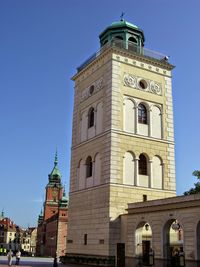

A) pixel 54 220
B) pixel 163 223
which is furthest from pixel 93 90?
pixel 54 220

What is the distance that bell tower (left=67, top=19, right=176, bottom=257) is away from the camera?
87.7 ft

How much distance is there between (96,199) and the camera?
27.5 meters

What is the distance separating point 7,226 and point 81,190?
387 ft

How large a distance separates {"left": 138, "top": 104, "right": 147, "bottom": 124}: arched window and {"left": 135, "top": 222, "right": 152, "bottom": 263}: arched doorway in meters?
8.44

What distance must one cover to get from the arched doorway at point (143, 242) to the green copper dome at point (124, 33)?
51.1 ft

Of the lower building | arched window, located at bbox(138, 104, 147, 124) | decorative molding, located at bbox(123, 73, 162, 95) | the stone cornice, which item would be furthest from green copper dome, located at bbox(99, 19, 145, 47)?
the lower building

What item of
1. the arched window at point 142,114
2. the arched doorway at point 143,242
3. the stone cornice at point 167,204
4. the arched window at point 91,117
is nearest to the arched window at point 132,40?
the arched window at point 142,114

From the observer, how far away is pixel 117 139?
27625 mm

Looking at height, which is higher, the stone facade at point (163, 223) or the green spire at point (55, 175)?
the green spire at point (55, 175)

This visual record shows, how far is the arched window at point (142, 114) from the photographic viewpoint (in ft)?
97.5

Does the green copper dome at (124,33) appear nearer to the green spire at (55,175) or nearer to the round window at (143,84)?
the round window at (143,84)

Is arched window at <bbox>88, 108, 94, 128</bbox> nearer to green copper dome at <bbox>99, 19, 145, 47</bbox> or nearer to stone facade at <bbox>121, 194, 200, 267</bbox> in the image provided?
green copper dome at <bbox>99, 19, 145, 47</bbox>

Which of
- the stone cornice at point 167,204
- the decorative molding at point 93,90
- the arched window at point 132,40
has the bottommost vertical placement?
the stone cornice at point 167,204

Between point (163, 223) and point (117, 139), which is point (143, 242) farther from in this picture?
point (117, 139)
